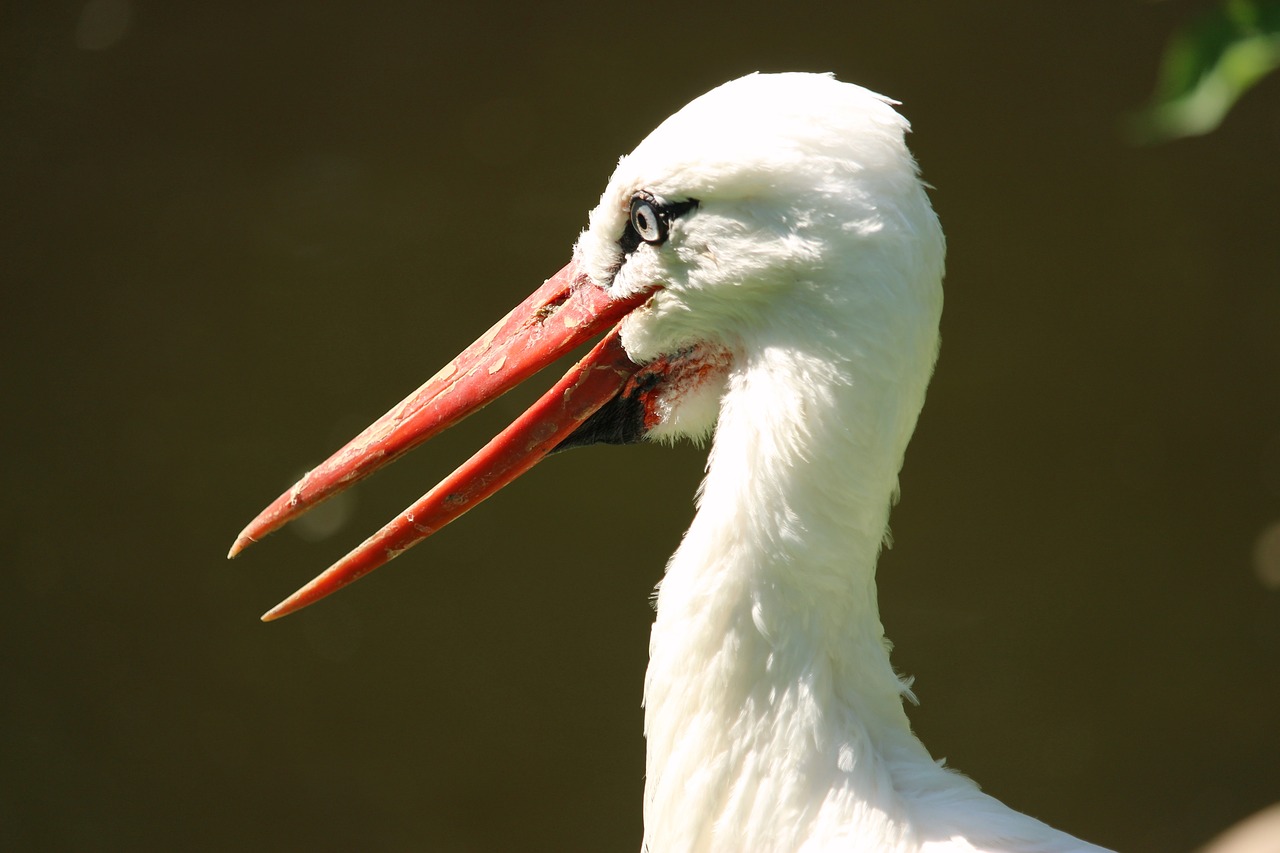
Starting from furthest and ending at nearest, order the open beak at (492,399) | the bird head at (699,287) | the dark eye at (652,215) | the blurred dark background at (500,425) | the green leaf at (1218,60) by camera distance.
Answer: the blurred dark background at (500,425) < the open beak at (492,399) < the dark eye at (652,215) < the bird head at (699,287) < the green leaf at (1218,60)

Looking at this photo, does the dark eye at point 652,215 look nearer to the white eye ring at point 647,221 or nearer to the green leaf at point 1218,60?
the white eye ring at point 647,221

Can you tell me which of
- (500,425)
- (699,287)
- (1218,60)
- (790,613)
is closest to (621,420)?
(699,287)

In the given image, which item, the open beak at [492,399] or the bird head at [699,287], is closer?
the bird head at [699,287]

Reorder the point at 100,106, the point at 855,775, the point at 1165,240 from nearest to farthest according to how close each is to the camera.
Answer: the point at 855,775, the point at 100,106, the point at 1165,240

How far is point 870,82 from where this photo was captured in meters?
4.38

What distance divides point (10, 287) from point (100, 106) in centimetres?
65

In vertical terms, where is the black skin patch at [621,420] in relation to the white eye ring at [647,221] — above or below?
below

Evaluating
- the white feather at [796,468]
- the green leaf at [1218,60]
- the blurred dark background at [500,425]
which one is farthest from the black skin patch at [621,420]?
the blurred dark background at [500,425]

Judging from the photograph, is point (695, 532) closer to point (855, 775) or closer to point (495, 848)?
point (855, 775)

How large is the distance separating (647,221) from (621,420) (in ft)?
1.17

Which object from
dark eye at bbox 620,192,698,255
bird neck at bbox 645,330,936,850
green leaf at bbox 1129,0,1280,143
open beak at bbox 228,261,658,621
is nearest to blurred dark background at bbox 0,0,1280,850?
open beak at bbox 228,261,658,621

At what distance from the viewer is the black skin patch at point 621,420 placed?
2.05 m

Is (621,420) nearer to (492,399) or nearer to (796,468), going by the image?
(492,399)

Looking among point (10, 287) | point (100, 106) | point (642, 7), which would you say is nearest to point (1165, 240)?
point (642, 7)
